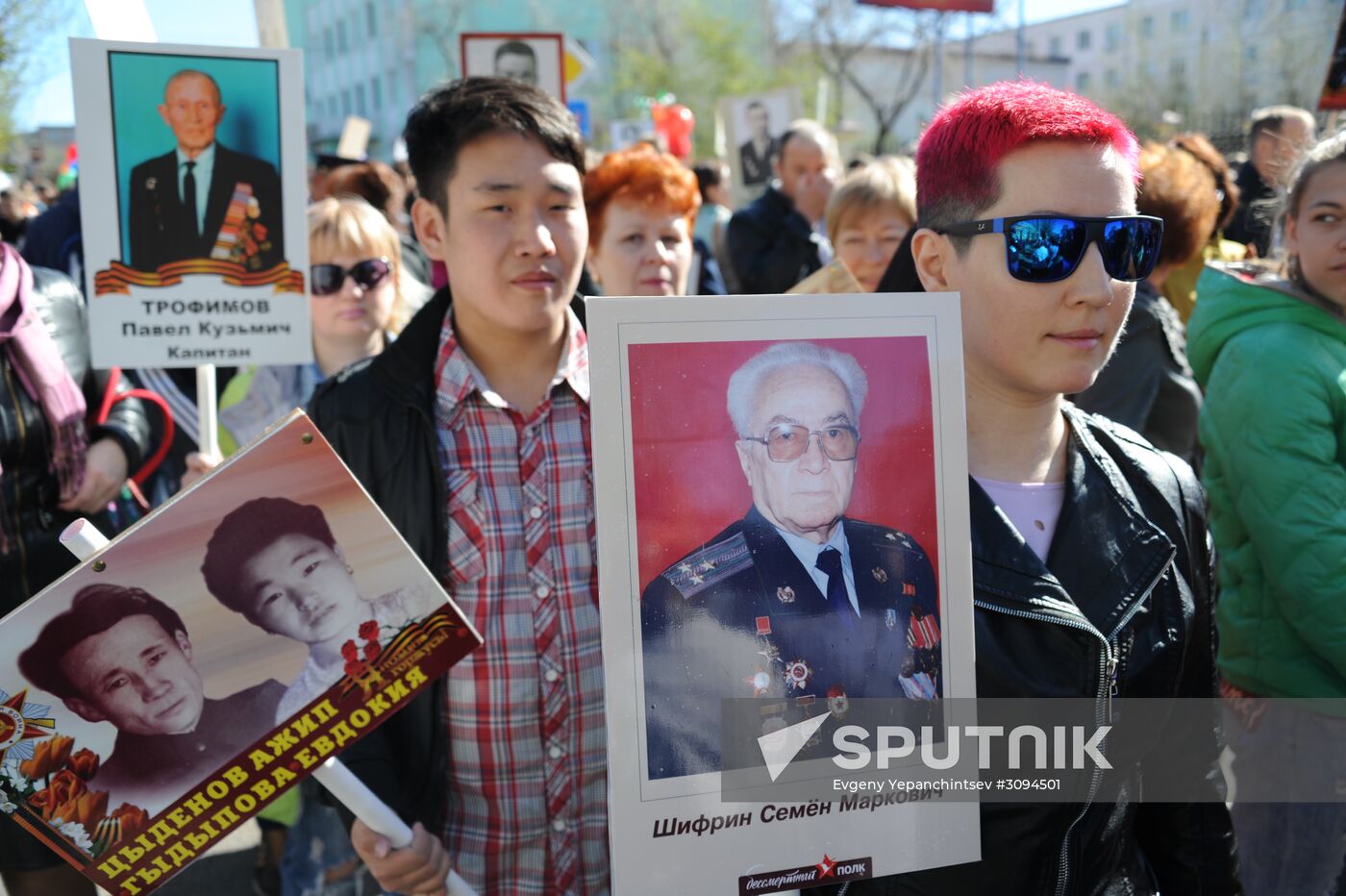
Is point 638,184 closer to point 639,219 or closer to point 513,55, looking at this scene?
point 639,219

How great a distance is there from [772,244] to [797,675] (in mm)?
4558

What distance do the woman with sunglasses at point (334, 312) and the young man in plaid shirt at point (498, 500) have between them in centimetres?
151

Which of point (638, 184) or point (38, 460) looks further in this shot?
point (638, 184)

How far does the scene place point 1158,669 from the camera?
166 centimetres

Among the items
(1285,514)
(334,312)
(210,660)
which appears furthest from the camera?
(334,312)

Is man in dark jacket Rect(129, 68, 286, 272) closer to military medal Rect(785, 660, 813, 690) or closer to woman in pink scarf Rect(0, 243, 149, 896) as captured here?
woman in pink scarf Rect(0, 243, 149, 896)

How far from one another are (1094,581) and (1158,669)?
0.19m

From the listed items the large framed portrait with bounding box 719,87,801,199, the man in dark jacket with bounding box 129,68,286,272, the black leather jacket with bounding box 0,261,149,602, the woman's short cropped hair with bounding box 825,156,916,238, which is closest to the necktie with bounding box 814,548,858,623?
the man in dark jacket with bounding box 129,68,286,272

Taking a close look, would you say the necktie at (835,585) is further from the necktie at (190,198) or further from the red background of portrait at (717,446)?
the necktie at (190,198)

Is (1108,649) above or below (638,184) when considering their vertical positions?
below

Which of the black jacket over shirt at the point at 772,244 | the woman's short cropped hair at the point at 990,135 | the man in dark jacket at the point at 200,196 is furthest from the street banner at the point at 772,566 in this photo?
the black jacket over shirt at the point at 772,244

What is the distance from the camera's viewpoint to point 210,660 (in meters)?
1.41

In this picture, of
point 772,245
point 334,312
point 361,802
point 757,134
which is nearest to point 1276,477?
point 361,802

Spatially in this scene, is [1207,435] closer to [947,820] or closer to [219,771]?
[947,820]
